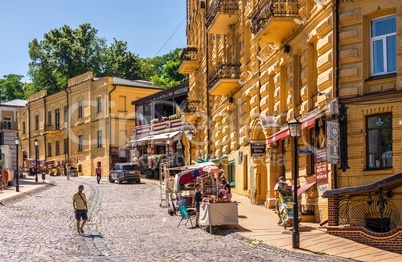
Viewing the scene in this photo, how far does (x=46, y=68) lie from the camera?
236ft

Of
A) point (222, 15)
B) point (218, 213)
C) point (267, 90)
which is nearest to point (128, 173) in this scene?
point (222, 15)

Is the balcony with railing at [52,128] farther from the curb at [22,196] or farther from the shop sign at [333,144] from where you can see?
the shop sign at [333,144]

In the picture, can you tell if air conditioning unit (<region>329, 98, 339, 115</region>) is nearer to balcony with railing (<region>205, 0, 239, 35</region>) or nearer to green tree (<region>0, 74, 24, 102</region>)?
balcony with railing (<region>205, 0, 239, 35</region>)

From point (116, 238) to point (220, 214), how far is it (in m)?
3.19

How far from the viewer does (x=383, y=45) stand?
57.3 ft

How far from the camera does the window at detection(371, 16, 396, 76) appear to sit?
1725cm

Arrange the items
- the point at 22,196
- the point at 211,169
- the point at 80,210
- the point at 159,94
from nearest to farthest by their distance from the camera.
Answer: the point at 80,210 < the point at 211,169 < the point at 22,196 < the point at 159,94

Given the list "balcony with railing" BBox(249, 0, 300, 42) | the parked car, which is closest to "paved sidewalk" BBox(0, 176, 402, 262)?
"balcony with railing" BBox(249, 0, 300, 42)

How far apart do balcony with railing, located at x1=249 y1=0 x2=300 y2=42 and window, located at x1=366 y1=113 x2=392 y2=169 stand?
510cm

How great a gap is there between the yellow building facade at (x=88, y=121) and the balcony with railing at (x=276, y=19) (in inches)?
1341

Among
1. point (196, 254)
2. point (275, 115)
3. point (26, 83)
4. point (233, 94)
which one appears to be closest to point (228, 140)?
point (233, 94)

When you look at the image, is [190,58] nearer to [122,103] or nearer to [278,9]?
[122,103]

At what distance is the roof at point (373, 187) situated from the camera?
51.1 ft

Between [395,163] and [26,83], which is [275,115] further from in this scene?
[26,83]
